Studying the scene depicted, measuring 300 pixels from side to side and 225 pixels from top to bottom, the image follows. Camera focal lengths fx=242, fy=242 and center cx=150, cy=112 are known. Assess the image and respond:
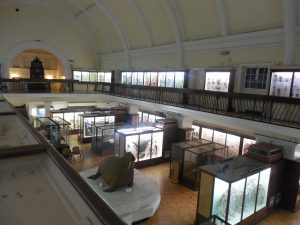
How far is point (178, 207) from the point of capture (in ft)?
35.2

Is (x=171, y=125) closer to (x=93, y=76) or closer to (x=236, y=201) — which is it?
(x=236, y=201)

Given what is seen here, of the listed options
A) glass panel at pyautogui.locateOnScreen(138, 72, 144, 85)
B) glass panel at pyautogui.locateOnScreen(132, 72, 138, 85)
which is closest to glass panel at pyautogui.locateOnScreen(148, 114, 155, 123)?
glass panel at pyautogui.locateOnScreen(138, 72, 144, 85)

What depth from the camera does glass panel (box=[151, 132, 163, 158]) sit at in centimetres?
1575

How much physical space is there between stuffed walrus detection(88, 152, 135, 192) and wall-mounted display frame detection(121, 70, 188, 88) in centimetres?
816

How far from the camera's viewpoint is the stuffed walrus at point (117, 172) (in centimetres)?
938

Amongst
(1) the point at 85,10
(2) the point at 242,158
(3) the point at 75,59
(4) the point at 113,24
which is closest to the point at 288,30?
(2) the point at 242,158

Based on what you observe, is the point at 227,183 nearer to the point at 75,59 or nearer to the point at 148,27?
the point at 148,27

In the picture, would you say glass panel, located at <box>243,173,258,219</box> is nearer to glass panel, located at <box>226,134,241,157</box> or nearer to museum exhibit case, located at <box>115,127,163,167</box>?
glass panel, located at <box>226,134,241,157</box>

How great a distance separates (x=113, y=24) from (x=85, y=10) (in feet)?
11.2

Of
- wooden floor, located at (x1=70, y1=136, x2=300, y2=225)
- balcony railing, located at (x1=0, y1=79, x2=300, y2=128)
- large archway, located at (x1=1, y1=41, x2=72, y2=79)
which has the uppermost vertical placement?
large archway, located at (x1=1, y1=41, x2=72, y2=79)

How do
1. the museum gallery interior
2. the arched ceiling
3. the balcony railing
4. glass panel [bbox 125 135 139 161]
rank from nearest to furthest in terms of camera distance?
the museum gallery interior < the balcony railing < the arched ceiling < glass panel [bbox 125 135 139 161]

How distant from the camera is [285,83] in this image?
1073 centimetres

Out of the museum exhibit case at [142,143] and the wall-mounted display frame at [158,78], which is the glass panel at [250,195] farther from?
the wall-mounted display frame at [158,78]

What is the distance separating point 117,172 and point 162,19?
12.3 meters
